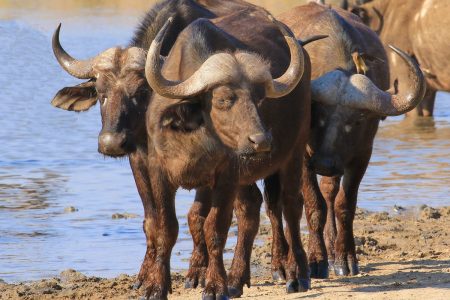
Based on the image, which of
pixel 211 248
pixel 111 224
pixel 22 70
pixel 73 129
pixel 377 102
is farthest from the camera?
pixel 22 70

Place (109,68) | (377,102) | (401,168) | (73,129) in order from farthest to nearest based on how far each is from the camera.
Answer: (73,129) < (401,168) < (377,102) < (109,68)

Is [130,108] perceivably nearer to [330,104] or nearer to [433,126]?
[330,104]

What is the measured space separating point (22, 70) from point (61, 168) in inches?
403

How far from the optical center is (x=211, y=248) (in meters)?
8.57

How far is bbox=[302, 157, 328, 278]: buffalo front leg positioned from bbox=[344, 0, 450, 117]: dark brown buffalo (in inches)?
342

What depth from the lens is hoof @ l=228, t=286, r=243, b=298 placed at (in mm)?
9156

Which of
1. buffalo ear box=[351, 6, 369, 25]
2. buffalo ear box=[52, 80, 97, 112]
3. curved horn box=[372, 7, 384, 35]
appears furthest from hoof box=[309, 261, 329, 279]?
buffalo ear box=[351, 6, 369, 25]

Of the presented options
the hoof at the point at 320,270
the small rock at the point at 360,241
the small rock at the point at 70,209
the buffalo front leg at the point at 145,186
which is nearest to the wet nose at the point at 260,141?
the buffalo front leg at the point at 145,186

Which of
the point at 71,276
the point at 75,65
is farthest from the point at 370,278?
the point at 75,65

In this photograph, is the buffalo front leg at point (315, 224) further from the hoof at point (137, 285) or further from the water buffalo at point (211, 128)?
the hoof at point (137, 285)

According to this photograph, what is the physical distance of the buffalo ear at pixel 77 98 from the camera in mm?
9758

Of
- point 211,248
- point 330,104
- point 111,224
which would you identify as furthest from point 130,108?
point 111,224

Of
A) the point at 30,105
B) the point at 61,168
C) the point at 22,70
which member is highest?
the point at 22,70

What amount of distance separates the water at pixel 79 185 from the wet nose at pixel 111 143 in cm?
190
